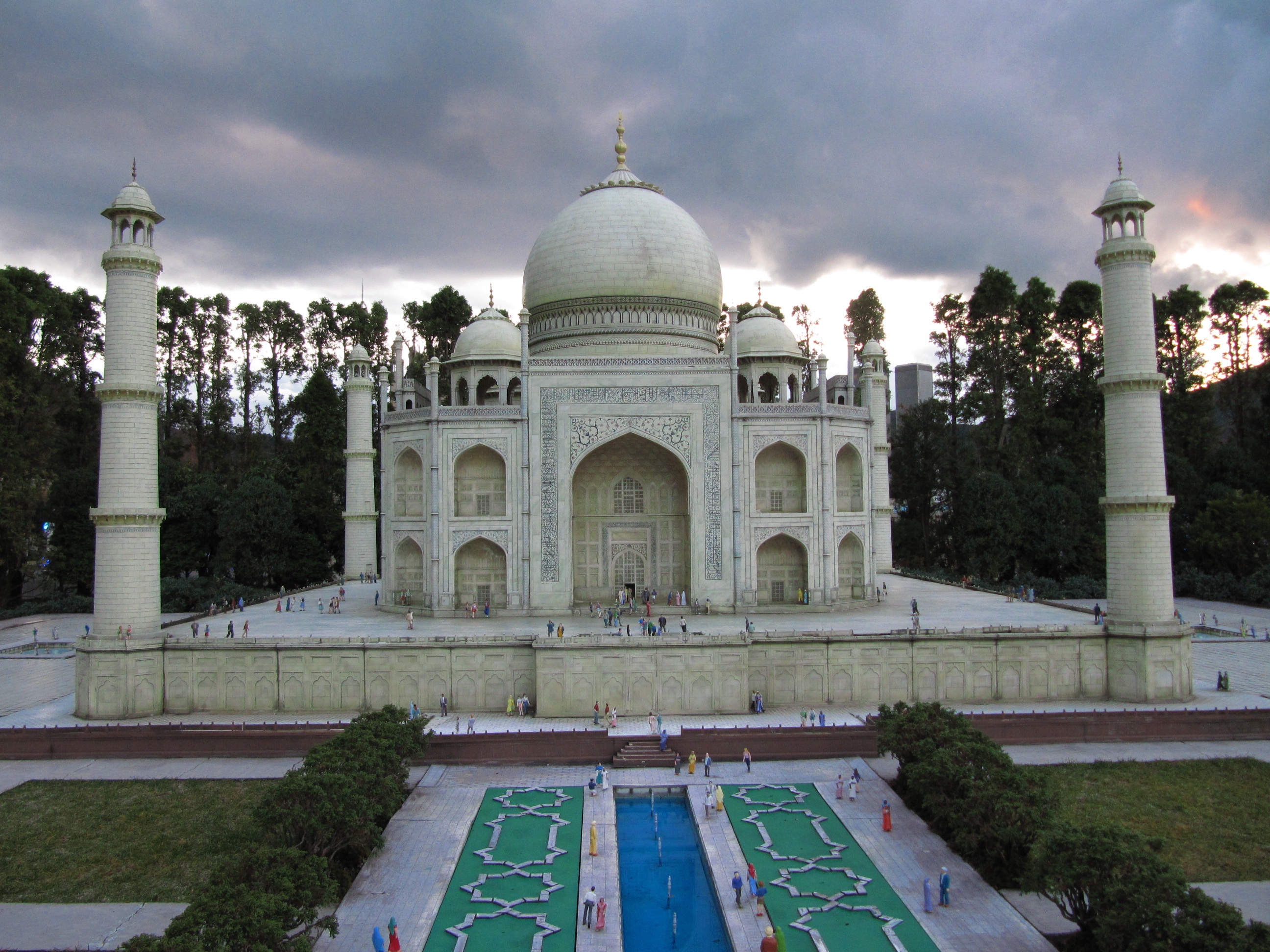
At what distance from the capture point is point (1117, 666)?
63.5 feet

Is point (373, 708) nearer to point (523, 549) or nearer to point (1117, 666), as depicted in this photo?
point (523, 549)

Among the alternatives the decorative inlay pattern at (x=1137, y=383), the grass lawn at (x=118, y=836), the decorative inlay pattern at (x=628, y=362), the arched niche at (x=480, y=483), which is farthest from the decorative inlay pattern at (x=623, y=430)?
the grass lawn at (x=118, y=836)

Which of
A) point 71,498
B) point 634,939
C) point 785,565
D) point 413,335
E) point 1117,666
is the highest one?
point 413,335

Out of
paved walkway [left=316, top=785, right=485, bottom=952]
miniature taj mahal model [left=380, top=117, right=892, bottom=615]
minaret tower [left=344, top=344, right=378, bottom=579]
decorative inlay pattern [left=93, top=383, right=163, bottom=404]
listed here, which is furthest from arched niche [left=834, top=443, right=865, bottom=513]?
decorative inlay pattern [left=93, top=383, right=163, bottom=404]

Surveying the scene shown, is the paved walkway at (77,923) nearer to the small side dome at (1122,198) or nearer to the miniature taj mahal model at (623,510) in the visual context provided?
the miniature taj mahal model at (623,510)

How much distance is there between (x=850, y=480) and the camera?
27125 millimetres

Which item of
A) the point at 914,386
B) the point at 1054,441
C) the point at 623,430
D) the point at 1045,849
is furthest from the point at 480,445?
the point at 914,386

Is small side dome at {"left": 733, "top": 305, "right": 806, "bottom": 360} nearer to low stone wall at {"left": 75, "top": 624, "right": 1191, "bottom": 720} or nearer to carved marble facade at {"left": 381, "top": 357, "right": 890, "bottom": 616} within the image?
carved marble facade at {"left": 381, "top": 357, "right": 890, "bottom": 616}

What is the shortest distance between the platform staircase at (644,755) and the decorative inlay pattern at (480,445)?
1041 centimetres

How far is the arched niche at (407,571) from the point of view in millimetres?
26469

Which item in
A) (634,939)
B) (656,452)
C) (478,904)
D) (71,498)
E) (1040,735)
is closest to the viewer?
(634,939)

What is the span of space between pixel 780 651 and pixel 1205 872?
8920 mm

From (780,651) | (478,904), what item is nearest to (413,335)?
(780,651)

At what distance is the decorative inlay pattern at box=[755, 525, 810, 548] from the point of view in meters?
25.1
